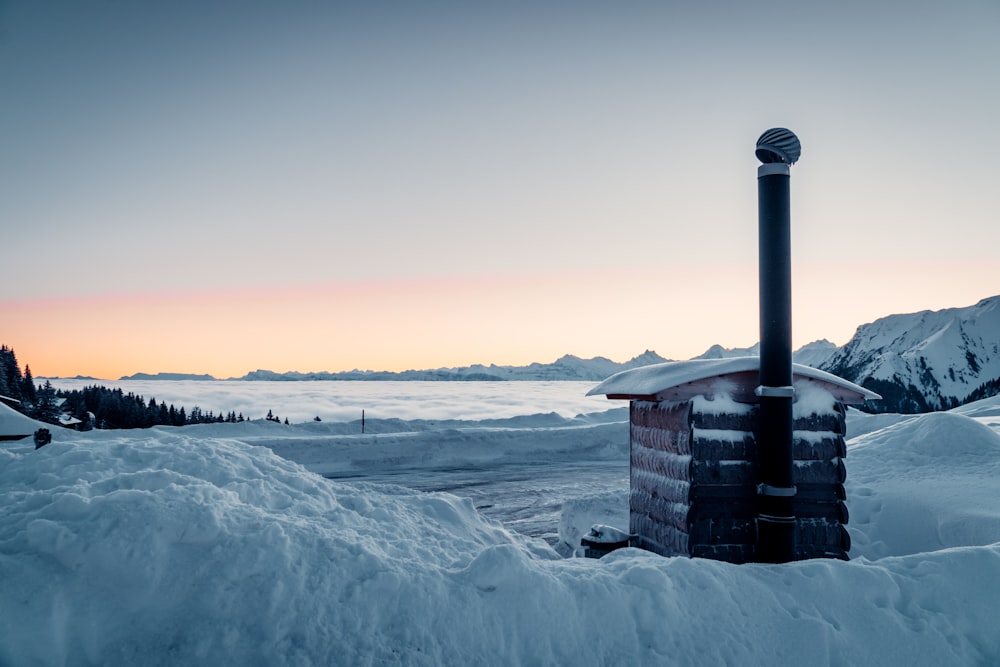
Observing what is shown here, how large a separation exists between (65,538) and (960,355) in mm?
174314

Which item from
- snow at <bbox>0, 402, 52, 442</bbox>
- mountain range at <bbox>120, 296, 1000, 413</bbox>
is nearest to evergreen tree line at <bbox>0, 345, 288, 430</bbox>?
snow at <bbox>0, 402, 52, 442</bbox>

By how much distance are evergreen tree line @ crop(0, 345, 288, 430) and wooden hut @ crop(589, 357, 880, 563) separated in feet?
119

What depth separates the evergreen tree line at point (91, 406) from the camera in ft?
136

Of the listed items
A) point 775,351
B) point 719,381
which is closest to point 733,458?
point 719,381

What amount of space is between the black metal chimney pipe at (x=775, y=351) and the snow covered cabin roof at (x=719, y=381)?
441mm

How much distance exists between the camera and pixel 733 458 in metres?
8.20

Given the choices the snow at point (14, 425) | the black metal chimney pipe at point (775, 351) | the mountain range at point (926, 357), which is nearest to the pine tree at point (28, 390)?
the snow at point (14, 425)

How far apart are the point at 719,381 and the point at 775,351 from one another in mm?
840

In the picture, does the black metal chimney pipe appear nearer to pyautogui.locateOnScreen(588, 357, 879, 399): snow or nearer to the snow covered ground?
pyautogui.locateOnScreen(588, 357, 879, 399): snow

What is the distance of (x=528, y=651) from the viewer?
4504 millimetres

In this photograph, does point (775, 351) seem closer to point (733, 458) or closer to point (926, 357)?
point (733, 458)

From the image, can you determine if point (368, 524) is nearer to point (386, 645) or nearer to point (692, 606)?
point (386, 645)

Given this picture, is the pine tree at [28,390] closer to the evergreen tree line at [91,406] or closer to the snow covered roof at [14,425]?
the evergreen tree line at [91,406]

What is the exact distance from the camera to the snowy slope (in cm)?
12744
